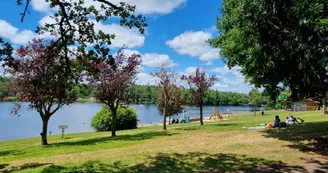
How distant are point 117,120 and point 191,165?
26691mm

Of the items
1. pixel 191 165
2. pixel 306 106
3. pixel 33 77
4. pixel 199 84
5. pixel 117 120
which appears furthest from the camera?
pixel 306 106

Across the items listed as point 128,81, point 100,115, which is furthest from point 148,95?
point 128,81

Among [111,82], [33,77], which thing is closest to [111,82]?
[111,82]

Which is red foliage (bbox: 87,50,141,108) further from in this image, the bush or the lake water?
the bush

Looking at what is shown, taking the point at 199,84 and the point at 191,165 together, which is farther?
the point at 199,84

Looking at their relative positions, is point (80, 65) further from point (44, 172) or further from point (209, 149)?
point (209, 149)

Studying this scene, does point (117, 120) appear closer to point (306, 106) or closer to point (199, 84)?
point (199, 84)

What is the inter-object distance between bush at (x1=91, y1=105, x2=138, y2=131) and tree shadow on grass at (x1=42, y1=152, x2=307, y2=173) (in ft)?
80.0

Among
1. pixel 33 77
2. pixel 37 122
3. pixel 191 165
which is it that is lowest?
pixel 37 122

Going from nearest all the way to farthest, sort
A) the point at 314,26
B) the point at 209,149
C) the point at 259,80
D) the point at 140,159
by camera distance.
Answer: the point at 314,26, the point at 140,159, the point at 209,149, the point at 259,80

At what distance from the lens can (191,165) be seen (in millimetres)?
8547

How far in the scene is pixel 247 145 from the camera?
11719 mm

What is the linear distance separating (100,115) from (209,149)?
82.6 feet

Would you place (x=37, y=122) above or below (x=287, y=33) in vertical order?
below
